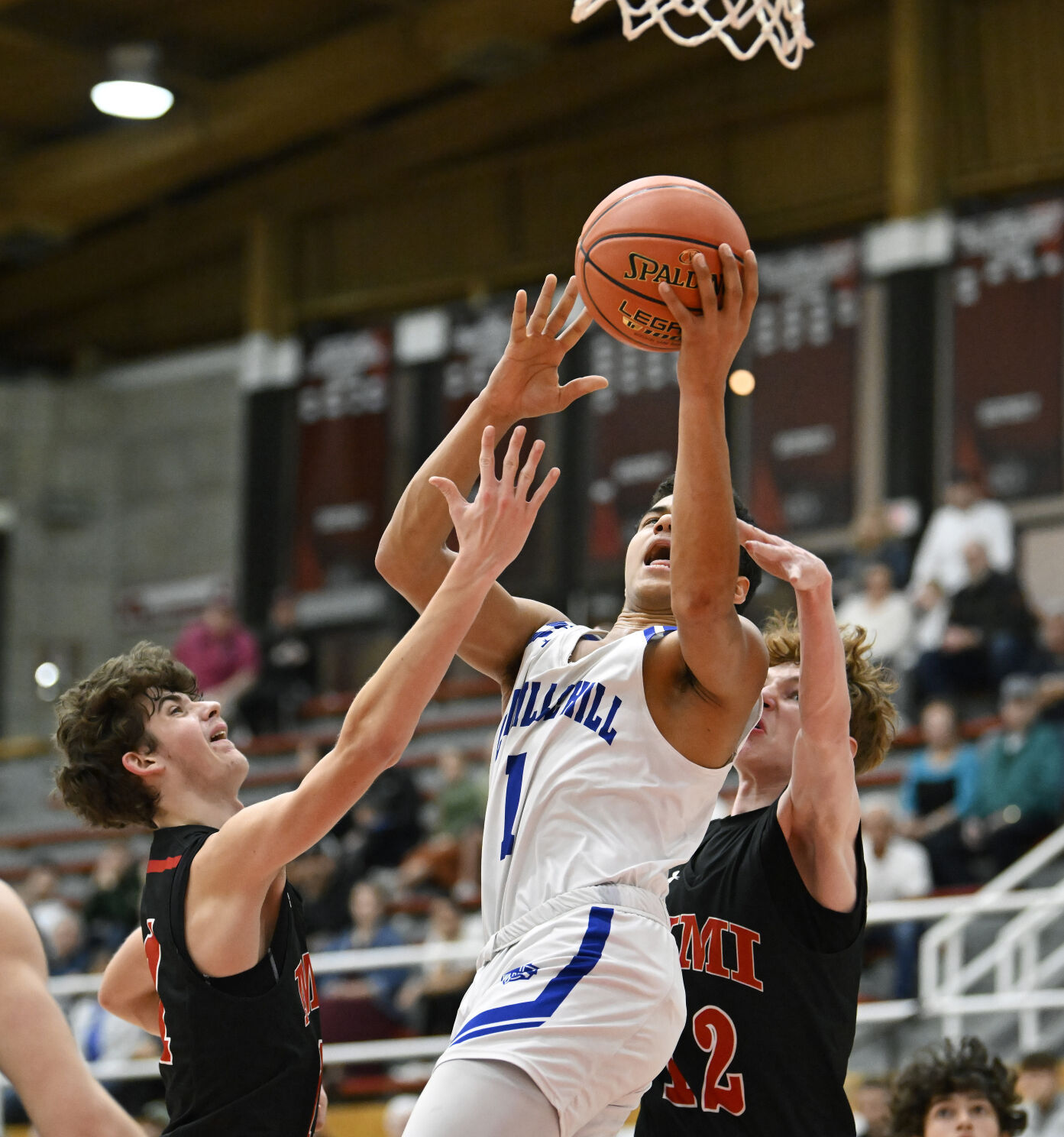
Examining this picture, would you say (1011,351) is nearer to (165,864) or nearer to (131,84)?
(131,84)

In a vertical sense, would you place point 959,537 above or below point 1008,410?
below

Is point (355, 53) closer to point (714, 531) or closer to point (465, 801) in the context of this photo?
point (465, 801)

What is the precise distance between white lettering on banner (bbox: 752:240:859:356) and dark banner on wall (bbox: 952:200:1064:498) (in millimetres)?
901

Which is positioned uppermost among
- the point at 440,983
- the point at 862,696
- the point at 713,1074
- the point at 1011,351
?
the point at 1011,351

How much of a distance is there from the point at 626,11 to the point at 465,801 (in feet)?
25.6

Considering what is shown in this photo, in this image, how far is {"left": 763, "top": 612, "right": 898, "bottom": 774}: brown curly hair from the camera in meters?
4.14

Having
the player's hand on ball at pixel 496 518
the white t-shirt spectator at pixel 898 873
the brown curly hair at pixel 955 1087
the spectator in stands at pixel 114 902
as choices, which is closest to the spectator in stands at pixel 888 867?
the white t-shirt spectator at pixel 898 873

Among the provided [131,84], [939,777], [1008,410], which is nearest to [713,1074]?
[939,777]

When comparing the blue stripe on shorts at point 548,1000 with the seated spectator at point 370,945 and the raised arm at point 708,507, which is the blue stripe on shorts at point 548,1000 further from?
the seated spectator at point 370,945

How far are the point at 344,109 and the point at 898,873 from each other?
32.9ft

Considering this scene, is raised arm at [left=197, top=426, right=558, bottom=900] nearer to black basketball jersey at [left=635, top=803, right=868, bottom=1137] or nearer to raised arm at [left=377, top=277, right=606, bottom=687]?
raised arm at [left=377, top=277, right=606, bottom=687]

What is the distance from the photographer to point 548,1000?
3199 millimetres

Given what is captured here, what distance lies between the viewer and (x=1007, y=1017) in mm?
8578

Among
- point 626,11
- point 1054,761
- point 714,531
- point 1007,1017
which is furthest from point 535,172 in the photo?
point 714,531
